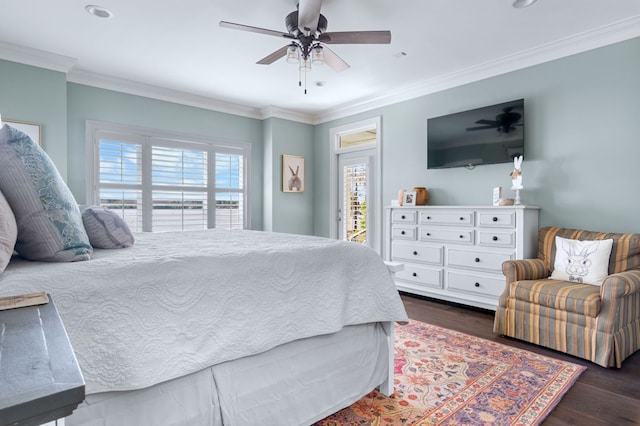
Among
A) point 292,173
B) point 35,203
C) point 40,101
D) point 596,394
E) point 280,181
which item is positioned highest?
point 40,101

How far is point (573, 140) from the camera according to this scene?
3.32m

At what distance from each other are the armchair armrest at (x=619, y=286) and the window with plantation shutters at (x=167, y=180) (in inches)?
178

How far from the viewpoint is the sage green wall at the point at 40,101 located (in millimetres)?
3463

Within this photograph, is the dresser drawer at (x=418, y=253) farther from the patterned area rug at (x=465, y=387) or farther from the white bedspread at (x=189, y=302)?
the white bedspread at (x=189, y=302)

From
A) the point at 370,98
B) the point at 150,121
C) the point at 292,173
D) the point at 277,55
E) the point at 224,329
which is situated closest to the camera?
the point at 224,329

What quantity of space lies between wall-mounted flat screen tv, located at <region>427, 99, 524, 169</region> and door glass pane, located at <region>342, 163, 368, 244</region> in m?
1.28

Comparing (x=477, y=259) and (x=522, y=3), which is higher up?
(x=522, y=3)

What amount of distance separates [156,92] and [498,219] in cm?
445

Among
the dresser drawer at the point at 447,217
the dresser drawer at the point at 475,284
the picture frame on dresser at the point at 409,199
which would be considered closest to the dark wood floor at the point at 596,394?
the dresser drawer at the point at 475,284

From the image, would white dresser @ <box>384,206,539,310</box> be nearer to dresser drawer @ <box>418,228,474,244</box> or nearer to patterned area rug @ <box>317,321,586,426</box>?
dresser drawer @ <box>418,228,474,244</box>

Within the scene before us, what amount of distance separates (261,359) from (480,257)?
2.86 metres

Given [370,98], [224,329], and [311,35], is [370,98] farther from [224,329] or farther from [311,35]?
[224,329]

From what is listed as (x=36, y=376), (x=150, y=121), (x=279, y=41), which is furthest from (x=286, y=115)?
(x=36, y=376)

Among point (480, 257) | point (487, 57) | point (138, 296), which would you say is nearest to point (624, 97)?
point (487, 57)
